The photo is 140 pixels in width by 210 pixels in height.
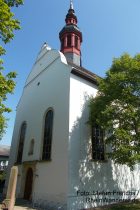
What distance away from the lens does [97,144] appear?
14797 mm

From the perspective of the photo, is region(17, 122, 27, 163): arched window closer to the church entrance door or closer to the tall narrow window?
the church entrance door

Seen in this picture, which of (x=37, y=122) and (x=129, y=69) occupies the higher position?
(x=129, y=69)

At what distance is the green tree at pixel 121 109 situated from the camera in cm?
1165

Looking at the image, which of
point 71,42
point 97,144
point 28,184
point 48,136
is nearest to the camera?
point 97,144

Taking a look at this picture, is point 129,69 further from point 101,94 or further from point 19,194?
point 19,194

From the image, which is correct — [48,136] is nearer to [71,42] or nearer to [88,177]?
[88,177]

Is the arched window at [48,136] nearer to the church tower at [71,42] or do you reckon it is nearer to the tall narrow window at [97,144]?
the tall narrow window at [97,144]

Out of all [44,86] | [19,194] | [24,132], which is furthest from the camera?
[24,132]

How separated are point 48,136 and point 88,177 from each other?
14.2 feet

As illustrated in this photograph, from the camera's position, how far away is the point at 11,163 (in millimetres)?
19641

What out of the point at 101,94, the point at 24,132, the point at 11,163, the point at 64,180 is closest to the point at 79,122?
the point at 101,94

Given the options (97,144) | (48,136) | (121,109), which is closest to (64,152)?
(48,136)

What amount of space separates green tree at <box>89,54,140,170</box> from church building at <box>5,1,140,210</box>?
1544 mm

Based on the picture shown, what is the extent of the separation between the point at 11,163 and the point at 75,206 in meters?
9.98
